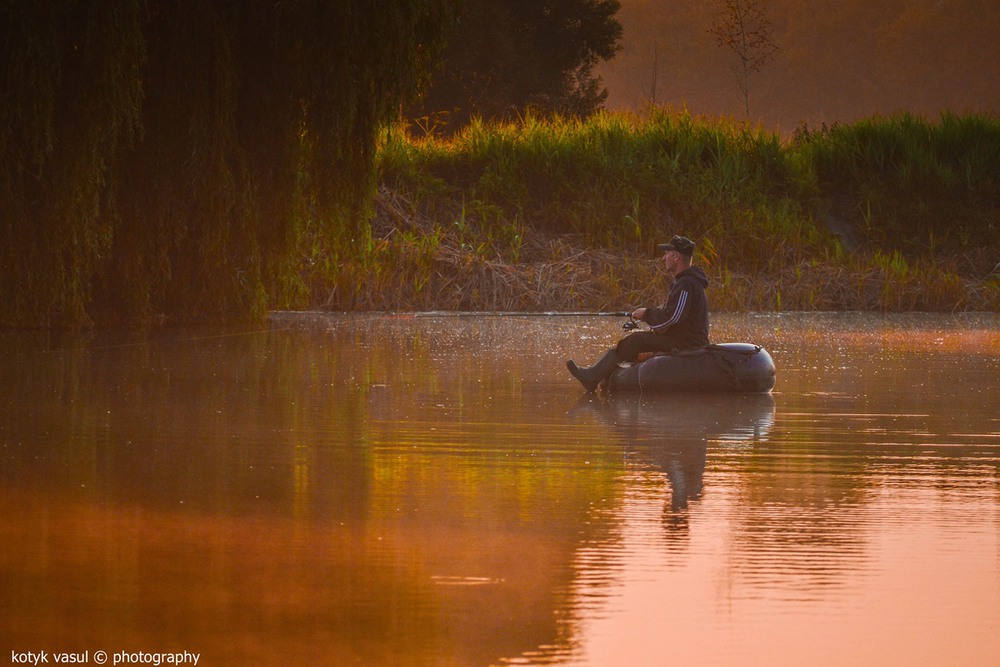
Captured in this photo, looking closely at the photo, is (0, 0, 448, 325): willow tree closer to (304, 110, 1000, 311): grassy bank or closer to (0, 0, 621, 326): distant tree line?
(0, 0, 621, 326): distant tree line

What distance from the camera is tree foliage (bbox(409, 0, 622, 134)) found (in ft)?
172

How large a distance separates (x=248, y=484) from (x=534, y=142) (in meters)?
28.8

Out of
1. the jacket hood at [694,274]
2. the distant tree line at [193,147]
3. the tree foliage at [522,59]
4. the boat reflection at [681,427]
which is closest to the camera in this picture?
the boat reflection at [681,427]

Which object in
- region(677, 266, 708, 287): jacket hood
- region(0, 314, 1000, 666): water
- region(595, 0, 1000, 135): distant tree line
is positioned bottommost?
region(0, 314, 1000, 666): water

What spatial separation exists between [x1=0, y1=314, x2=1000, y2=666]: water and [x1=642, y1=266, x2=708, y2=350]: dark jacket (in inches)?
30.3

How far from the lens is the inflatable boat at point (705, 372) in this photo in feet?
43.7

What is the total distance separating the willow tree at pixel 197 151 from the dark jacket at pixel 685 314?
6.75 m

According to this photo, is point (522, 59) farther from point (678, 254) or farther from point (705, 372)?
point (705, 372)

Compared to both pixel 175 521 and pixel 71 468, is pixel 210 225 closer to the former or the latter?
pixel 71 468

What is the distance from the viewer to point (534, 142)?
3669cm

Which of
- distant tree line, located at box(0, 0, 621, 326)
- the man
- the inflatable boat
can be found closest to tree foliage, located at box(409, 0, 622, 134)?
distant tree line, located at box(0, 0, 621, 326)

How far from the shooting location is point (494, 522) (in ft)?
23.9

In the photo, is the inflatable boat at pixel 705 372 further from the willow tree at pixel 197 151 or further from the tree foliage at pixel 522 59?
the tree foliage at pixel 522 59

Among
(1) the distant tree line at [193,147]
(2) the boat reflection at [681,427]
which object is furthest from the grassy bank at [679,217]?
(2) the boat reflection at [681,427]
